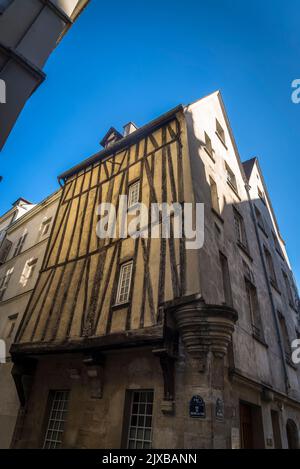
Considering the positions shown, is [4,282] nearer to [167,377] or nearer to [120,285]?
[120,285]

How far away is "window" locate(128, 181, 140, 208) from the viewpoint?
333 inches

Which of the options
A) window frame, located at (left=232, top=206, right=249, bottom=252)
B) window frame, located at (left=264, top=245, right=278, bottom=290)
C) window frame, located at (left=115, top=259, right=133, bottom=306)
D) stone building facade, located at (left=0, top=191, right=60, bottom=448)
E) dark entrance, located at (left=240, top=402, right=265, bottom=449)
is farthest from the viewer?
window frame, located at (left=264, top=245, right=278, bottom=290)

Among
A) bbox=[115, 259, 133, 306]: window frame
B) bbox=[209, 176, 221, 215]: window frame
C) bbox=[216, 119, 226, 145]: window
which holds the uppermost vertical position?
bbox=[216, 119, 226, 145]: window

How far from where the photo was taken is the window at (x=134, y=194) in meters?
8.47

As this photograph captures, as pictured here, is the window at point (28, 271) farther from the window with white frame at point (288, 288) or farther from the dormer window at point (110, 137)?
the window with white frame at point (288, 288)

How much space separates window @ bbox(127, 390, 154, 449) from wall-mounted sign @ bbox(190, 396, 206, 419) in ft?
3.92

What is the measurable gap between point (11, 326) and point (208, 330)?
8.36 meters

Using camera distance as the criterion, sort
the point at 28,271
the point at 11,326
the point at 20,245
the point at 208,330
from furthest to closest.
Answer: the point at 20,245 → the point at 28,271 → the point at 11,326 → the point at 208,330

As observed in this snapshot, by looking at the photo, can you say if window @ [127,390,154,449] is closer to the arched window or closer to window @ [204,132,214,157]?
the arched window

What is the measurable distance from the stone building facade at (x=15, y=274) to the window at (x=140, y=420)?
13.1 ft

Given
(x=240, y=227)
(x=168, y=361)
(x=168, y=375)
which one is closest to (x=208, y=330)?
(x=168, y=361)

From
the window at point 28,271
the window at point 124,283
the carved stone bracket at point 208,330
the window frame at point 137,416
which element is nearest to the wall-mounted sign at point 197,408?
the carved stone bracket at point 208,330

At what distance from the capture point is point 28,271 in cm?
1163

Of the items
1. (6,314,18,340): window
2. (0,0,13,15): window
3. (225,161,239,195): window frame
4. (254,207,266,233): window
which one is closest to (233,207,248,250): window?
(225,161,239,195): window frame
